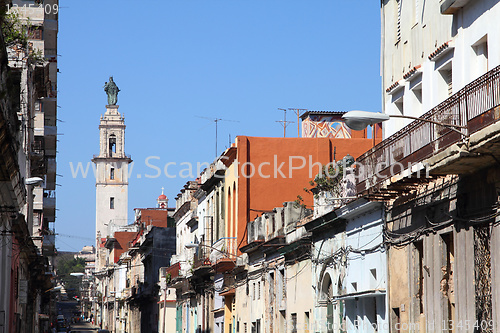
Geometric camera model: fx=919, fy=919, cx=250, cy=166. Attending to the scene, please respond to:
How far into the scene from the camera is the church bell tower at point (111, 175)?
431 ft

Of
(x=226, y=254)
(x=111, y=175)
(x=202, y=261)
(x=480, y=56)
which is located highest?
(x=111, y=175)

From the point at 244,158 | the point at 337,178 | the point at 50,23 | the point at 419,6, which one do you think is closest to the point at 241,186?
the point at 244,158

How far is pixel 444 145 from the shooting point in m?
16.8

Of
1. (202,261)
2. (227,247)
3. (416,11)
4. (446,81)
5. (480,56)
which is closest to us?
(480,56)

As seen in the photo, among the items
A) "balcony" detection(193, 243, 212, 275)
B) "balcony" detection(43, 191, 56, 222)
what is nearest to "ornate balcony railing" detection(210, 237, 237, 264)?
"balcony" detection(193, 243, 212, 275)

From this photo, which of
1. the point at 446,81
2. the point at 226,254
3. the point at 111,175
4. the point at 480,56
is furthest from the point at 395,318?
the point at 111,175

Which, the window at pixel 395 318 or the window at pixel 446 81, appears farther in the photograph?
the window at pixel 395 318

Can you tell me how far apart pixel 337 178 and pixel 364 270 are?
12.3 ft

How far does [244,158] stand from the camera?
3862 cm

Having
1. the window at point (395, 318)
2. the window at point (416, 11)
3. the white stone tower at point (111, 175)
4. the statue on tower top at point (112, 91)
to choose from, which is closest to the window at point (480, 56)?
the window at point (416, 11)

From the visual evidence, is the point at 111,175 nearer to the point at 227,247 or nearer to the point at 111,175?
the point at 111,175

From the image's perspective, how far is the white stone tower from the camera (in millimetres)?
131375

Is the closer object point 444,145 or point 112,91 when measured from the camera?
point 444,145

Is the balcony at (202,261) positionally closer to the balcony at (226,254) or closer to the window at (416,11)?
the balcony at (226,254)
